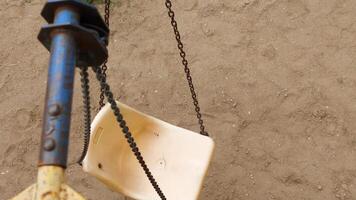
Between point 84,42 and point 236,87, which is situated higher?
point 84,42

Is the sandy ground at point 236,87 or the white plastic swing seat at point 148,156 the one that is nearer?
the white plastic swing seat at point 148,156

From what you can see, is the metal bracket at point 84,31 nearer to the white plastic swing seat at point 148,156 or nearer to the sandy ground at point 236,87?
the white plastic swing seat at point 148,156

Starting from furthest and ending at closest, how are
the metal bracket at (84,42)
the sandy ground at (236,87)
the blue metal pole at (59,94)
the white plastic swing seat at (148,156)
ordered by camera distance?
the sandy ground at (236,87)
the white plastic swing seat at (148,156)
the metal bracket at (84,42)
the blue metal pole at (59,94)

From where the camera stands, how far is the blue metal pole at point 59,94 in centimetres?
71

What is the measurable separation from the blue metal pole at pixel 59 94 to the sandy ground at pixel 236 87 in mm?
1583

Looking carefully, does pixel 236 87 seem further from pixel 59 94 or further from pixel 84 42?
pixel 59 94


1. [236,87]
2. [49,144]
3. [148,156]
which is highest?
[49,144]

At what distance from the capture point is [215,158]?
2.40 meters

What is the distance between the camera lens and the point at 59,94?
0.77 meters

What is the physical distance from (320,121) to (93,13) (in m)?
1.84

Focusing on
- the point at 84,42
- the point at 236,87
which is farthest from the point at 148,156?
the point at 84,42

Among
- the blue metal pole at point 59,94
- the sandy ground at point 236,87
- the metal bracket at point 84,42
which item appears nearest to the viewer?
the blue metal pole at point 59,94

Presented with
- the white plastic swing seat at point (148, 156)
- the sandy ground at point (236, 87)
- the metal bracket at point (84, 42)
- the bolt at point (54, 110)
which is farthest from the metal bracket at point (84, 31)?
the sandy ground at point (236, 87)

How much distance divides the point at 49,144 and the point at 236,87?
6.60ft
